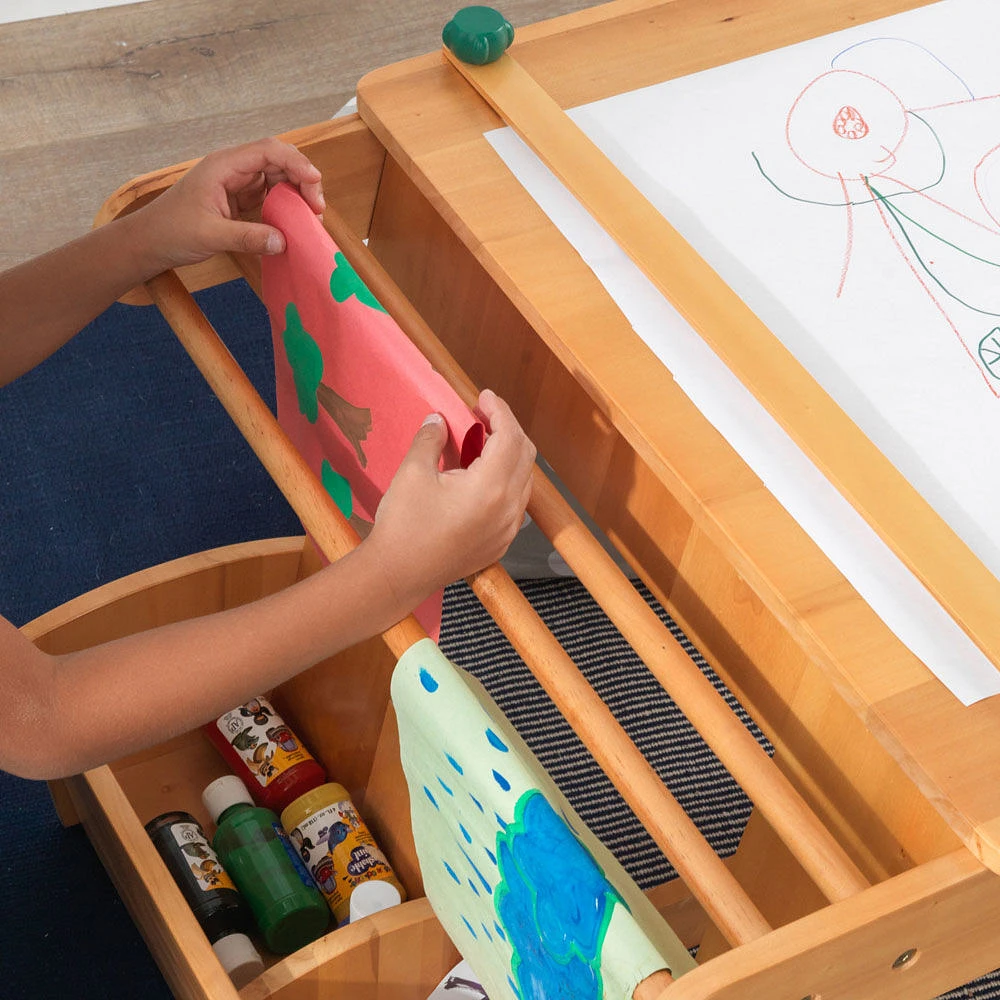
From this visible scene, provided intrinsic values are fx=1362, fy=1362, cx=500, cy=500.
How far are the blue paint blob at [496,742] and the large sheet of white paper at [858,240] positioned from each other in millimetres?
195

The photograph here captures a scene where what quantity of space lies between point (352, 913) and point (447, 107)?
0.58 m

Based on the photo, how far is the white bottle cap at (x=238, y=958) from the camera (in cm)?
100

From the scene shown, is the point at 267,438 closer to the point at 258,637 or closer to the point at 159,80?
the point at 258,637

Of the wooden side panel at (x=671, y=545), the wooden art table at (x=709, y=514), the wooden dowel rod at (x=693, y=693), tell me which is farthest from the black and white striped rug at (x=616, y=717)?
the wooden dowel rod at (x=693, y=693)

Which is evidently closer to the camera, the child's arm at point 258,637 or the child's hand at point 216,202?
the child's arm at point 258,637

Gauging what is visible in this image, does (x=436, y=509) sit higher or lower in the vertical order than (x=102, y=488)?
lower

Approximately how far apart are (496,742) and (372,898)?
40 cm

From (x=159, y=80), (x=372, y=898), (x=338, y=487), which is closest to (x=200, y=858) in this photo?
(x=372, y=898)

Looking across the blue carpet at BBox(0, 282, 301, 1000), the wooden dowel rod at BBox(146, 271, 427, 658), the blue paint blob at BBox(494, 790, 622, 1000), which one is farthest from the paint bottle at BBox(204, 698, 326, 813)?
the blue paint blob at BBox(494, 790, 622, 1000)

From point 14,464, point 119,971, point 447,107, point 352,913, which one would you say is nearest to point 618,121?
point 447,107

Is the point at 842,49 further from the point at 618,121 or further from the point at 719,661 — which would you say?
the point at 719,661

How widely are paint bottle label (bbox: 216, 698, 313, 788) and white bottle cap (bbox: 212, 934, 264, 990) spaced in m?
0.14

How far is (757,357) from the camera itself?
0.76 m

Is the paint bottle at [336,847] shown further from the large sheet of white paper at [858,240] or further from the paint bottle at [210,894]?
the large sheet of white paper at [858,240]
